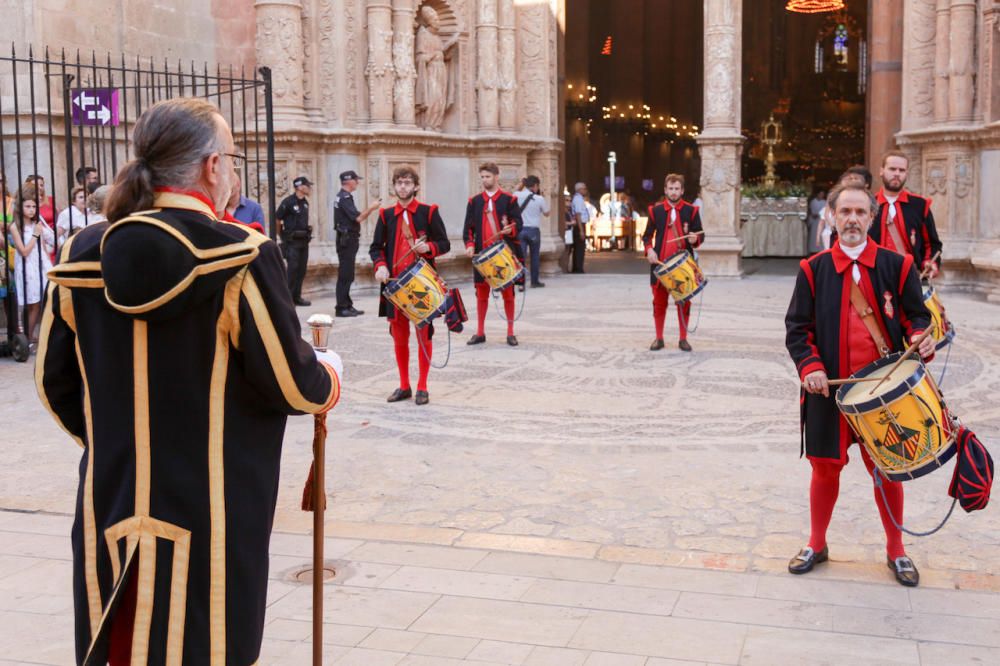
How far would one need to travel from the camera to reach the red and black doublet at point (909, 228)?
841 centimetres

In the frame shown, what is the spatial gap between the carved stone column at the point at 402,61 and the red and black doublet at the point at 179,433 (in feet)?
49.3

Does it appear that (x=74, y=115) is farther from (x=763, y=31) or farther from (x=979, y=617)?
(x=763, y=31)

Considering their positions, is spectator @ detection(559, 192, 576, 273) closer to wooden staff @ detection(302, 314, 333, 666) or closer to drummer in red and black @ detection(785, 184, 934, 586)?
drummer in red and black @ detection(785, 184, 934, 586)

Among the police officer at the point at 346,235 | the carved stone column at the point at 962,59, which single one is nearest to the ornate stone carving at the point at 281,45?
the police officer at the point at 346,235

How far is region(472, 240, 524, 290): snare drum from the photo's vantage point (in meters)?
10.9

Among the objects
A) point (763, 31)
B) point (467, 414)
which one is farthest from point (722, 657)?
point (763, 31)

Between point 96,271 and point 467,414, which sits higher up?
point 96,271

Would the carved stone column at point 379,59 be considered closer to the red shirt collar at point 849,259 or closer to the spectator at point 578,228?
the spectator at point 578,228

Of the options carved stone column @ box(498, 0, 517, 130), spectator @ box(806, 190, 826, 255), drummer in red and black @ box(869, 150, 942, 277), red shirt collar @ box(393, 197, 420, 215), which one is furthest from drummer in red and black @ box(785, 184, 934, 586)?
spectator @ box(806, 190, 826, 255)

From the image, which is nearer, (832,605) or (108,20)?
(832,605)

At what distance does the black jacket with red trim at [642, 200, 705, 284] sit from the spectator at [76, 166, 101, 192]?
521 centimetres

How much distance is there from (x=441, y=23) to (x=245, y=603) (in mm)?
16825

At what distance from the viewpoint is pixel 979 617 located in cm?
448

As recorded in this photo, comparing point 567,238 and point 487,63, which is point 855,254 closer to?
point 487,63
